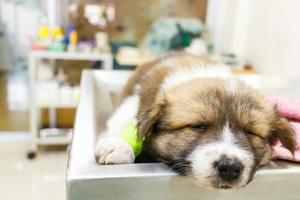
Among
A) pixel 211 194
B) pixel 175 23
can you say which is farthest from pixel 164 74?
pixel 175 23

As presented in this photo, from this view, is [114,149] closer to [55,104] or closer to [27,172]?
[27,172]

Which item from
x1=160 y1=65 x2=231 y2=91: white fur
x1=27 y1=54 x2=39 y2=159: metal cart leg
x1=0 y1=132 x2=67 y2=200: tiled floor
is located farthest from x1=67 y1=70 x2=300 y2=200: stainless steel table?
x1=27 y1=54 x2=39 y2=159: metal cart leg

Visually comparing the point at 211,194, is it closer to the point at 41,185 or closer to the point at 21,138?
the point at 41,185

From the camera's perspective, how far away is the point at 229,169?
0.67m

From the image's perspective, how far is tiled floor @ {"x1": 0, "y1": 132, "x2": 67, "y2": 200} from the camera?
2244 millimetres

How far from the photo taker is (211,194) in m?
0.59

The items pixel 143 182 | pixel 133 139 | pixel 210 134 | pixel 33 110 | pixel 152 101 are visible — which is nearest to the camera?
pixel 143 182

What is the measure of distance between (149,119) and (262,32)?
5.47 ft

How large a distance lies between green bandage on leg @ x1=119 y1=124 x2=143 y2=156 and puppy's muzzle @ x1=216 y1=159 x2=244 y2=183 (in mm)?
256

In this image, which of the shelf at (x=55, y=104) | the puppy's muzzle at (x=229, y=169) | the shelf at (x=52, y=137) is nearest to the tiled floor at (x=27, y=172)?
the shelf at (x=52, y=137)

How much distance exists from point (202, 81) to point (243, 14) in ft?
6.18

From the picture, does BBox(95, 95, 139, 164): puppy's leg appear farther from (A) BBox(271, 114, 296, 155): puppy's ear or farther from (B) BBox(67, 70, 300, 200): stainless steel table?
(A) BBox(271, 114, 296, 155): puppy's ear

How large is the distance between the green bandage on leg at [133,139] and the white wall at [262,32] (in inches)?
38.9

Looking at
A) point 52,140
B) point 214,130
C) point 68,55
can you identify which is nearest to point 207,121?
point 214,130
